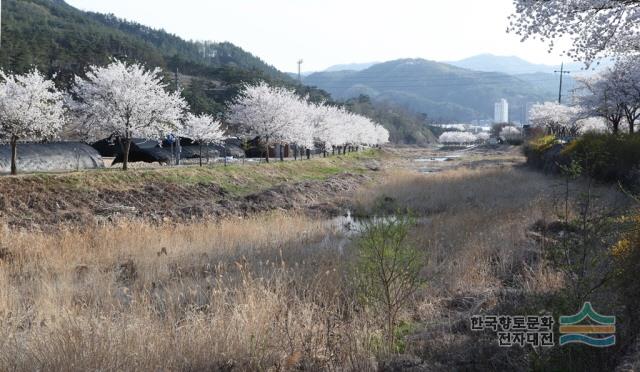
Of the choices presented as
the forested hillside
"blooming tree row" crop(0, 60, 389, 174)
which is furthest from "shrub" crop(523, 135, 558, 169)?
the forested hillside

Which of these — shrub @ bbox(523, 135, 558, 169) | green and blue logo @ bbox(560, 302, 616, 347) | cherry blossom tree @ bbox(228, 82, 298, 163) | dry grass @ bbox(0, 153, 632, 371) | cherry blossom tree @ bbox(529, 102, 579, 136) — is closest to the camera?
green and blue logo @ bbox(560, 302, 616, 347)

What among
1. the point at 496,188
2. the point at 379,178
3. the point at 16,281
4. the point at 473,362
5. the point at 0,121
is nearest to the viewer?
the point at 473,362

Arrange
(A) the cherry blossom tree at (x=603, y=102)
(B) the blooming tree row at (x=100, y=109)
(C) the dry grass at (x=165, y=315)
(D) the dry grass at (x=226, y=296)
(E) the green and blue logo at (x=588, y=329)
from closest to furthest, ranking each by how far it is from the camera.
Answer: (E) the green and blue logo at (x=588, y=329)
(C) the dry grass at (x=165, y=315)
(D) the dry grass at (x=226, y=296)
(B) the blooming tree row at (x=100, y=109)
(A) the cherry blossom tree at (x=603, y=102)

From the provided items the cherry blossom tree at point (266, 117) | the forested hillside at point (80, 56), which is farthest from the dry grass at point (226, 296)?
the forested hillside at point (80, 56)

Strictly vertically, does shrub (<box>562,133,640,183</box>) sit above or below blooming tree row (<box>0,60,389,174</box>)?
below

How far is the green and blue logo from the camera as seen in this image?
4.93 metres

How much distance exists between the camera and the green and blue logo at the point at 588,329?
16.2 feet

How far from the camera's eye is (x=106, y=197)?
25109mm

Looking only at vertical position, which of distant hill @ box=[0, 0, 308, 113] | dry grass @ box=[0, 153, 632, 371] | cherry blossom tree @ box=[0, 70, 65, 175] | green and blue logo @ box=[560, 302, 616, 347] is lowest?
dry grass @ box=[0, 153, 632, 371]

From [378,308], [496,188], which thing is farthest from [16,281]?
[496,188]

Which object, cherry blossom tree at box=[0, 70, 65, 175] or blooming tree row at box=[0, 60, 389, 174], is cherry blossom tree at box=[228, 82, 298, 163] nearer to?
blooming tree row at box=[0, 60, 389, 174]

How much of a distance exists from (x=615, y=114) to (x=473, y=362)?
45.3 m

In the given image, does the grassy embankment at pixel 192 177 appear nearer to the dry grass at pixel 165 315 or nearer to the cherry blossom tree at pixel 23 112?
the cherry blossom tree at pixel 23 112

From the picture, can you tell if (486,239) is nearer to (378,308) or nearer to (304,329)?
(378,308)
